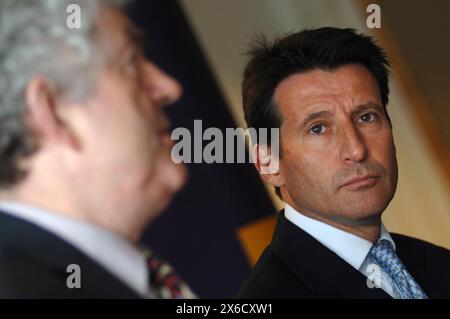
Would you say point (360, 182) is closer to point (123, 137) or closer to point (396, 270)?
point (396, 270)

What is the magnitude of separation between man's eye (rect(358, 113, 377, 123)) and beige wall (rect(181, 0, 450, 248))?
236 millimetres

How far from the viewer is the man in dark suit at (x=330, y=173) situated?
1223mm

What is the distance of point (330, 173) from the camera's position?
4.19ft

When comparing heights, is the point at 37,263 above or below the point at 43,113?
below

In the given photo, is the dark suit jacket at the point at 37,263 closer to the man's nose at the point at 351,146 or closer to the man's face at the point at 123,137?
the man's face at the point at 123,137

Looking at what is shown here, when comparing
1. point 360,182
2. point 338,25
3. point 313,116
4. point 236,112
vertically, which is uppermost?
point 338,25

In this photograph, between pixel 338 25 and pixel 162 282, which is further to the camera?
pixel 338 25

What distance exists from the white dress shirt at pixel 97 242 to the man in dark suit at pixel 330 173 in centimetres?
23

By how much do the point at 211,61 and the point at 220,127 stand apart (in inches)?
8.2

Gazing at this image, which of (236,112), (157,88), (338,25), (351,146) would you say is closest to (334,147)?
(351,146)

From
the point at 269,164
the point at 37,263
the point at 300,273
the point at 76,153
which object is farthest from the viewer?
the point at 269,164

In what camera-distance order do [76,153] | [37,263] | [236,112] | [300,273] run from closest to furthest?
[37,263] → [76,153] → [300,273] → [236,112]

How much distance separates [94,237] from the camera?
1.04 meters

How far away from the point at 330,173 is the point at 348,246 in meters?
0.12
